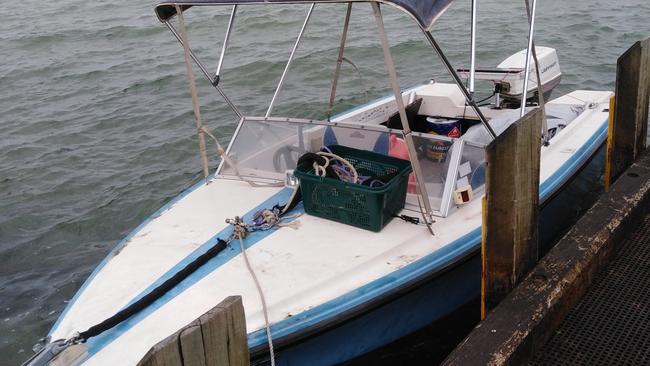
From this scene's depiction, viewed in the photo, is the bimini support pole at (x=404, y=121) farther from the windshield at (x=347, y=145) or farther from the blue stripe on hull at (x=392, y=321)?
the blue stripe on hull at (x=392, y=321)

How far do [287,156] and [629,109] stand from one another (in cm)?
259

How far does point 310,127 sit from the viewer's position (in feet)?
17.3

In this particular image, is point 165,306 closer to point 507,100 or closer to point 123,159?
point 507,100

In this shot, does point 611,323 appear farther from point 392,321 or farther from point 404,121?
point 404,121

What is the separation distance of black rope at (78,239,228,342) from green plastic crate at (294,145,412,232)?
705mm

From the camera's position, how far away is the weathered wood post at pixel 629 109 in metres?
4.64

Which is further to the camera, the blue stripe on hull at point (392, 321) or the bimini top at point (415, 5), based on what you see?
the blue stripe on hull at point (392, 321)

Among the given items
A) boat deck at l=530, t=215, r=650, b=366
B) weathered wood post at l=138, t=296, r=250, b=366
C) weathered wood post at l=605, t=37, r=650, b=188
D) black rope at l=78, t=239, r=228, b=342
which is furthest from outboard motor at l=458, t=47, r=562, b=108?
weathered wood post at l=138, t=296, r=250, b=366

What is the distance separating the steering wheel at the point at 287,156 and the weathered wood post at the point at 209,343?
9.26ft

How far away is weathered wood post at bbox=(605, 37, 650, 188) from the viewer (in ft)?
15.2

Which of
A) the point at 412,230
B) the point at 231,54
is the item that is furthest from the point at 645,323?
the point at 231,54

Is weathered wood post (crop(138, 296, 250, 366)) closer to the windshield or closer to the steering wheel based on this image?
the windshield

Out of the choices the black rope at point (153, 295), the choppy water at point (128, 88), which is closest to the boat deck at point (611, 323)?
the black rope at point (153, 295)

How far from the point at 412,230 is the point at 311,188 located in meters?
0.75
